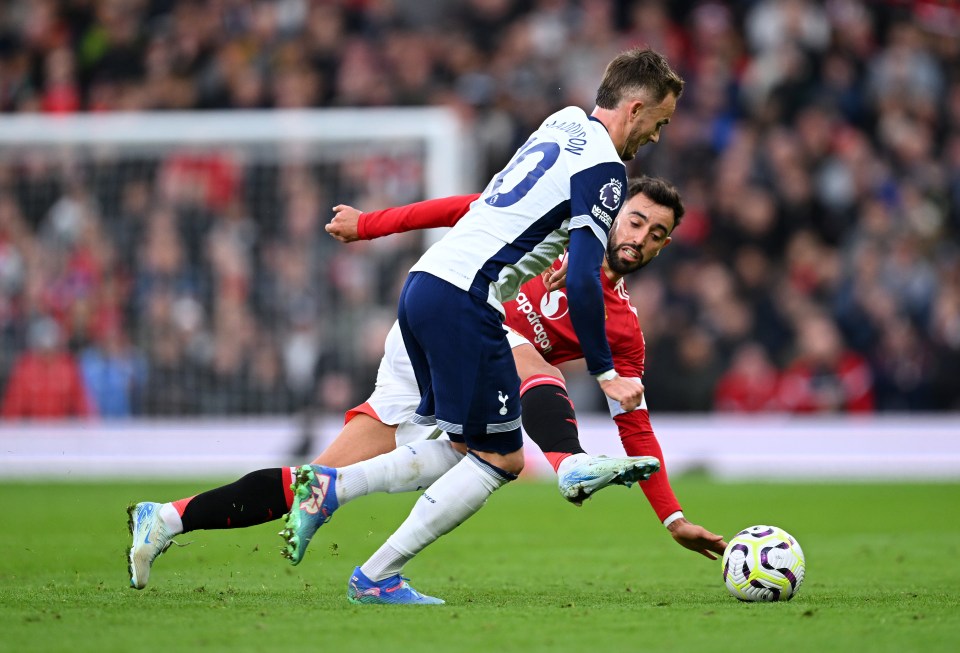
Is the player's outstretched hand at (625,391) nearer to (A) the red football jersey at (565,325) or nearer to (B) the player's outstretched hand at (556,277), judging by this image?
(B) the player's outstretched hand at (556,277)

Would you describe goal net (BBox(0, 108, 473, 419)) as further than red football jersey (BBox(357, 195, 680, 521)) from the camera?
Yes

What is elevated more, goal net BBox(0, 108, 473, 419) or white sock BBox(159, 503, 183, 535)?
goal net BBox(0, 108, 473, 419)

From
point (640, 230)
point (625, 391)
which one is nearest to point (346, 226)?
point (640, 230)

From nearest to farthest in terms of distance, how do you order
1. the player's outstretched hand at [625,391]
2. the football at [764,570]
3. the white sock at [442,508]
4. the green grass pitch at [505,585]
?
1. the green grass pitch at [505,585]
2. the player's outstretched hand at [625,391]
3. the white sock at [442,508]
4. the football at [764,570]

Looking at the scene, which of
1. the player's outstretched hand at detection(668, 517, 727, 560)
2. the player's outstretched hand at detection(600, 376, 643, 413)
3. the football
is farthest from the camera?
the player's outstretched hand at detection(668, 517, 727, 560)

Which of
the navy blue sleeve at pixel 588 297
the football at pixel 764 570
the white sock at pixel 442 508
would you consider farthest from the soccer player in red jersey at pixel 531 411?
the navy blue sleeve at pixel 588 297

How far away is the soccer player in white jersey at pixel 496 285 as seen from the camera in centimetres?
555

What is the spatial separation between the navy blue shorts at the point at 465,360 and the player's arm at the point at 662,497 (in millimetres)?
959

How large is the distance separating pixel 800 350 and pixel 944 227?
246 cm

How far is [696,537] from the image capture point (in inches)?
247

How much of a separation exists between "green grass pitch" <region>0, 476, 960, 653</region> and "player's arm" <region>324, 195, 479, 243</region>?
1490 millimetres

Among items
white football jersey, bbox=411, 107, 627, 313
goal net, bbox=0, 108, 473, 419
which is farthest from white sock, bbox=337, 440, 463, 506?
goal net, bbox=0, 108, 473, 419

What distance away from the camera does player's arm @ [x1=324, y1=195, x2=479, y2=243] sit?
6133mm

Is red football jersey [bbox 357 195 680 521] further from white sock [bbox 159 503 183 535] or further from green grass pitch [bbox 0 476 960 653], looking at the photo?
white sock [bbox 159 503 183 535]
